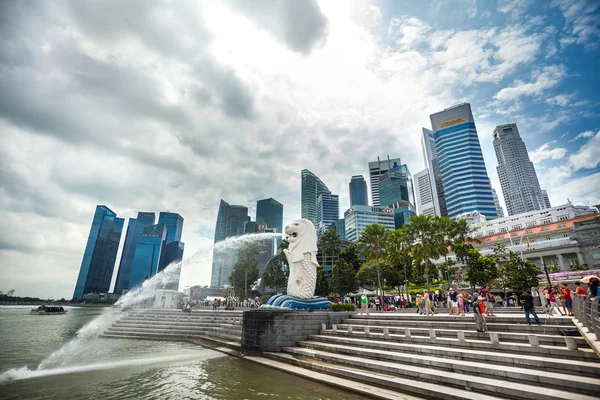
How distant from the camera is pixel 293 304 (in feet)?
51.7

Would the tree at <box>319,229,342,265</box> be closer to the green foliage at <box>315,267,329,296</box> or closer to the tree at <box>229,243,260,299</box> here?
the green foliage at <box>315,267,329,296</box>

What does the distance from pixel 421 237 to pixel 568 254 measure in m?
39.3

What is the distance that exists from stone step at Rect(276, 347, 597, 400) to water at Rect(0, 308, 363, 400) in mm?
1607

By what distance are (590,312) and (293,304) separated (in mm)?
11962

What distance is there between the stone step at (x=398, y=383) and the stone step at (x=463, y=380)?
0.13 meters

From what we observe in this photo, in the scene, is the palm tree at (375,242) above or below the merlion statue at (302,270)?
above

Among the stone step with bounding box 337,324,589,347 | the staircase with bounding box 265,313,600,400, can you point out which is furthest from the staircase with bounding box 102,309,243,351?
the stone step with bounding box 337,324,589,347

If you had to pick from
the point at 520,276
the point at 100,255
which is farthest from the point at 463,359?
the point at 100,255

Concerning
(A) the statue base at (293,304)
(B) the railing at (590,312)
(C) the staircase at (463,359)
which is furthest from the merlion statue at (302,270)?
(B) the railing at (590,312)

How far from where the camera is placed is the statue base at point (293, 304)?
1555 centimetres

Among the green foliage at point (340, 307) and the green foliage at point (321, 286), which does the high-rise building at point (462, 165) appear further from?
the green foliage at point (340, 307)

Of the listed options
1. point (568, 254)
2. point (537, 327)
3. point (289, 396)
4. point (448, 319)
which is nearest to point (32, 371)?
point (289, 396)

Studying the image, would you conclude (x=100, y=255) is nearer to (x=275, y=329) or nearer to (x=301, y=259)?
(x=301, y=259)

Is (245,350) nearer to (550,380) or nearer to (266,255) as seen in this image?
(550,380)
